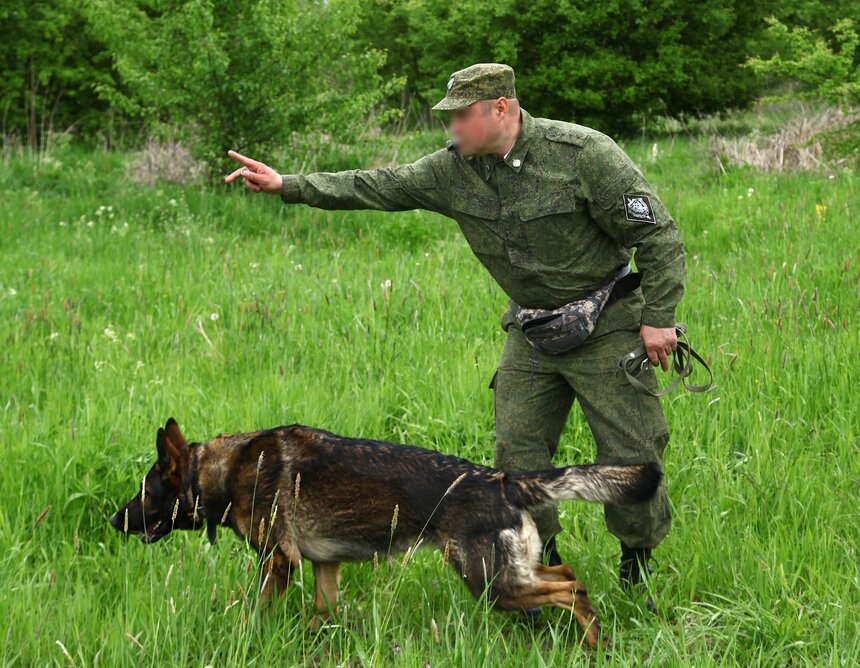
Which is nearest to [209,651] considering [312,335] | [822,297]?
[312,335]

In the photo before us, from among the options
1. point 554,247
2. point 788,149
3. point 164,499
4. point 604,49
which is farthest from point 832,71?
point 164,499

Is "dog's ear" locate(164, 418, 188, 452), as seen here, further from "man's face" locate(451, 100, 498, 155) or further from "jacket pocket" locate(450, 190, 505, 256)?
"man's face" locate(451, 100, 498, 155)

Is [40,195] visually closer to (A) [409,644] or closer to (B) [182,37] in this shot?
(B) [182,37]

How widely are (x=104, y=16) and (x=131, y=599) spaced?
10.4m

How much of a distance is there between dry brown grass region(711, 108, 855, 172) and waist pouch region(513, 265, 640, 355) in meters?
7.72

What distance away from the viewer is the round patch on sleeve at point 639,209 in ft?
11.4

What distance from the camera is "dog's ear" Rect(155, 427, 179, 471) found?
353 centimetres

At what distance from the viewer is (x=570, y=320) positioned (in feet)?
11.8

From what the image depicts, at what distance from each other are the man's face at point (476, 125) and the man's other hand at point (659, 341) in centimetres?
99

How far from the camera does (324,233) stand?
31.0ft

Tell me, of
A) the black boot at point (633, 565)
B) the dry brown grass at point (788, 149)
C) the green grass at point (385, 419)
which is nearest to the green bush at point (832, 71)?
the dry brown grass at point (788, 149)

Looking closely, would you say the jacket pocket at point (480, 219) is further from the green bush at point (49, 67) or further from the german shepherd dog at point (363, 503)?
the green bush at point (49, 67)

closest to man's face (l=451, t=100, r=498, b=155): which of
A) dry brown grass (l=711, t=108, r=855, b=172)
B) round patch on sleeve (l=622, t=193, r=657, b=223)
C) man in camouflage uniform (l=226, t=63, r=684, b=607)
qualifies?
man in camouflage uniform (l=226, t=63, r=684, b=607)

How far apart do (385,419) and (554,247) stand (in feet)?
6.22
